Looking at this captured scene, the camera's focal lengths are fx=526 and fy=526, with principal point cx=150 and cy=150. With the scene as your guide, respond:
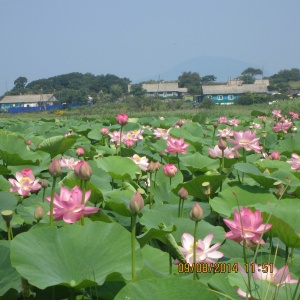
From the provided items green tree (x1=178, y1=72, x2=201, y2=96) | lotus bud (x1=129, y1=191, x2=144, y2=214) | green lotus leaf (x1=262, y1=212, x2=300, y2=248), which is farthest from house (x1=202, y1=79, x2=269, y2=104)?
lotus bud (x1=129, y1=191, x2=144, y2=214)

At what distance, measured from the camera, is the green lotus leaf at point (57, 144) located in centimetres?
280

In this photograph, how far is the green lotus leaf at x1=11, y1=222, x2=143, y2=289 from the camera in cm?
101

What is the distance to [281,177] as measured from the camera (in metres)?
2.05

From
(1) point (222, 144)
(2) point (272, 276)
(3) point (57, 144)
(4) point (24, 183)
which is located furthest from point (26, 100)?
(2) point (272, 276)

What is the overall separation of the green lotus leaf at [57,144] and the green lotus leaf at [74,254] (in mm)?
1708

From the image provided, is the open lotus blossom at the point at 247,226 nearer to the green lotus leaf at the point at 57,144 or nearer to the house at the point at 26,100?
the green lotus leaf at the point at 57,144

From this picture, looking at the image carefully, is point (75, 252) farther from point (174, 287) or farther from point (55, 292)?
point (174, 287)

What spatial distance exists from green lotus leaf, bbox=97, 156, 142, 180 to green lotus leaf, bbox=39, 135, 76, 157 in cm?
54

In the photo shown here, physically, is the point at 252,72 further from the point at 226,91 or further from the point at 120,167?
the point at 120,167

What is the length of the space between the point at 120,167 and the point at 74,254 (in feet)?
4.07

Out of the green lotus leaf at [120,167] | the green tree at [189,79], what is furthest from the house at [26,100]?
the green lotus leaf at [120,167]

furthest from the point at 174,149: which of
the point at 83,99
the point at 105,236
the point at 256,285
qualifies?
the point at 83,99

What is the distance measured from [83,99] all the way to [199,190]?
46.7 metres

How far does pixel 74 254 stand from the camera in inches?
41.8
